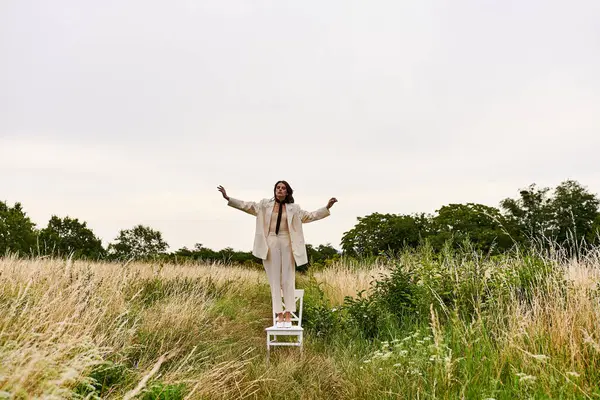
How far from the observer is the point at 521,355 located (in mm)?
4332

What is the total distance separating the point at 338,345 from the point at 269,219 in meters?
1.88

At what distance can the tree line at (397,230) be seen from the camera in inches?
979

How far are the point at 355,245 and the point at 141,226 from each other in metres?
12.9

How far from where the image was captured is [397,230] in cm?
2500

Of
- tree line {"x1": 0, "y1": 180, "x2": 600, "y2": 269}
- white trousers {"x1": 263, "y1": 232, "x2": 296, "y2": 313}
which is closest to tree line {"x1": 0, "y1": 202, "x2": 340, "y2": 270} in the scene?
tree line {"x1": 0, "y1": 180, "x2": 600, "y2": 269}

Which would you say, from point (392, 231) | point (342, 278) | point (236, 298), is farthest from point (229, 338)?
point (392, 231)

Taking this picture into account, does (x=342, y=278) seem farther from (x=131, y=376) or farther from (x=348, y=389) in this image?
(x=131, y=376)

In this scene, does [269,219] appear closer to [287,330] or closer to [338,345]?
[287,330]

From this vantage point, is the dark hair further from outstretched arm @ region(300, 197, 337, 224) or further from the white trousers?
the white trousers

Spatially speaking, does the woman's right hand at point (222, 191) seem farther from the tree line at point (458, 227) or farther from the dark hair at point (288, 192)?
the tree line at point (458, 227)

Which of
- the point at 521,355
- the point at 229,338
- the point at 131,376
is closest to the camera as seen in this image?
the point at 131,376

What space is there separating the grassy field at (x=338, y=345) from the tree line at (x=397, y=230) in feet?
52.0

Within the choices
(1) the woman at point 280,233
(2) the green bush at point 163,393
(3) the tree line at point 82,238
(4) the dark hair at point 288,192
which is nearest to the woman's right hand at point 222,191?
(1) the woman at point 280,233

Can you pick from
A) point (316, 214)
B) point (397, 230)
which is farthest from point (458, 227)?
point (316, 214)
